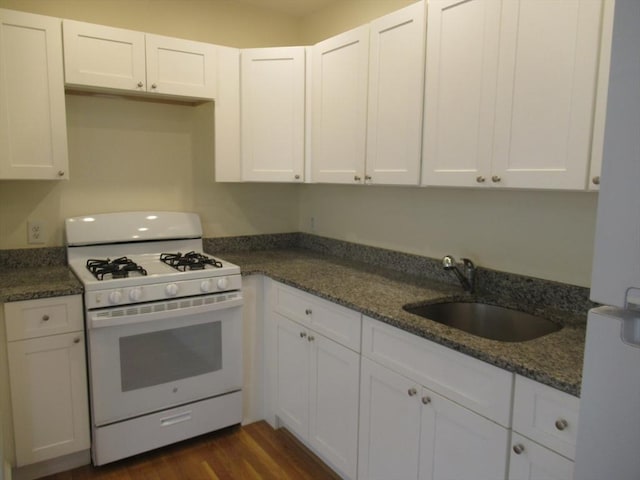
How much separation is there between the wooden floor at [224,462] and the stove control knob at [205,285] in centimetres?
86

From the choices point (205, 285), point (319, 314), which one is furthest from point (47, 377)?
point (319, 314)

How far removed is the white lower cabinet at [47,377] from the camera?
204 cm

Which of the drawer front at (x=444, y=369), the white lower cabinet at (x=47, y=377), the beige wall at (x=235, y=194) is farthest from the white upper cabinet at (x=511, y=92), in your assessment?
the white lower cabinet at (x=47, y=377)

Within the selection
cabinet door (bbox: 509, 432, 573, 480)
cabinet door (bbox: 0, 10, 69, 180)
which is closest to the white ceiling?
cabinet door (bbox: 0, 10, 69, 180)

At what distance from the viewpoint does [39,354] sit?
2.08m

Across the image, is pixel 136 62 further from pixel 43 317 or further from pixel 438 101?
pixel 438 101

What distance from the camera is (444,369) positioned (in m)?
1.56

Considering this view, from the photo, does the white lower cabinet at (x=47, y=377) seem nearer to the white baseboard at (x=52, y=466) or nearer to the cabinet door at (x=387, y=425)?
the white baseboard at (x=52, y=466)

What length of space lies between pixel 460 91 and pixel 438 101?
0.37 ft

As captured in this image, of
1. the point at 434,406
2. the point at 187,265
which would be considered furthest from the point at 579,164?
the point at 187,265

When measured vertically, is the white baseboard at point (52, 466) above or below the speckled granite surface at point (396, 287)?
below

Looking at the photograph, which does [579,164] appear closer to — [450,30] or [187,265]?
[450,30]

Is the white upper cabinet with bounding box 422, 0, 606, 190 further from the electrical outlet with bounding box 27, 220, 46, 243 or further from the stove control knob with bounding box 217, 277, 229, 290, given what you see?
the electrical outlet with bounding box 27, 220, 46, 243

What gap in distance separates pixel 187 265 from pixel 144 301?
0.34 metres
